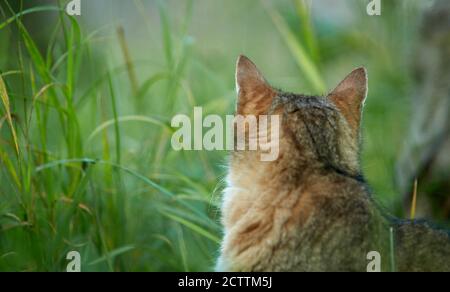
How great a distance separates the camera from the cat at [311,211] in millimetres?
1889

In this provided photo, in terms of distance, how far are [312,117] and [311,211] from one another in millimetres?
246

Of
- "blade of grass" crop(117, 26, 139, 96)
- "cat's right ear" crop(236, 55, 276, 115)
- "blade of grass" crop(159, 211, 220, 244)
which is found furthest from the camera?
"blade of grass" crop(117, 26, 139, 96)

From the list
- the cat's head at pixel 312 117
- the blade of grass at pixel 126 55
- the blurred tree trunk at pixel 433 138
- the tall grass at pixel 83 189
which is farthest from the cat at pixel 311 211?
the blurred tree trunk at pixel 433 138

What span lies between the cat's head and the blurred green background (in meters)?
0.28

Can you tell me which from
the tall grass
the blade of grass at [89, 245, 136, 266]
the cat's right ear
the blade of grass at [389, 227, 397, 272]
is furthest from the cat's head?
the blade of grass at [89, 245, 136, 266]

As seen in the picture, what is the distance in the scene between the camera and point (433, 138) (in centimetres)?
296

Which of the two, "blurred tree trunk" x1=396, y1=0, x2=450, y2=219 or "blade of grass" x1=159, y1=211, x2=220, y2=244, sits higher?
"blurred tree trunk" x1=396, y1=0, x2=450, y2=219

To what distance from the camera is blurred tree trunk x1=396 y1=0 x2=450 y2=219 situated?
9.63 ft

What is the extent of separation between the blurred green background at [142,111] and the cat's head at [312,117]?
0.28m

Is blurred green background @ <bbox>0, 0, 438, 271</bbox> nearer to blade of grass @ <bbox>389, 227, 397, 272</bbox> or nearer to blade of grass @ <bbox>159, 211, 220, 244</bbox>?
blade of grass @ <bbox>159, 211, 220, 244</bbox>

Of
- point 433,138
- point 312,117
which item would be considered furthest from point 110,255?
point 433,138

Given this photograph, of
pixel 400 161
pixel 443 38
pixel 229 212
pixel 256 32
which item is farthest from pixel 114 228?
pixel 256 32

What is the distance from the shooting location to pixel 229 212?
6.70ft
